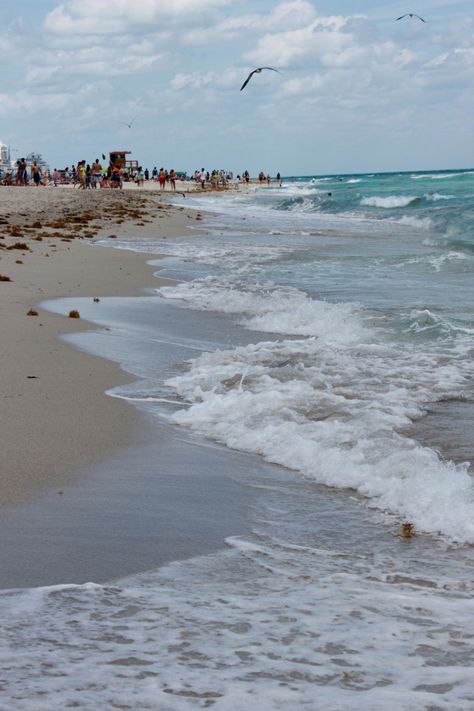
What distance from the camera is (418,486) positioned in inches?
190

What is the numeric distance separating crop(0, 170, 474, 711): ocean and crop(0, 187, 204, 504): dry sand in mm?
375

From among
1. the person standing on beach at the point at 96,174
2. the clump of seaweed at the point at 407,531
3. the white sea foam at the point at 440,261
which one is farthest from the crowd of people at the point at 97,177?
the clump of seaweed at the point at 407,531

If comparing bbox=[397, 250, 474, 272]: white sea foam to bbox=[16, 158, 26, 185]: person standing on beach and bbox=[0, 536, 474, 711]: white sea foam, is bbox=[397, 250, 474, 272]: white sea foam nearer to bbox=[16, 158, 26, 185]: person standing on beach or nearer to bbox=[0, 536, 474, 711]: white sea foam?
bbox=[0, 536, 474, 711]: white sea foam

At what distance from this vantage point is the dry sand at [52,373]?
5148mm

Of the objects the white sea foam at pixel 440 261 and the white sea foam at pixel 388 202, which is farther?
the white sea foam at pixel 388 202

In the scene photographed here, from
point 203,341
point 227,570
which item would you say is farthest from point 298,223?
point 227,570

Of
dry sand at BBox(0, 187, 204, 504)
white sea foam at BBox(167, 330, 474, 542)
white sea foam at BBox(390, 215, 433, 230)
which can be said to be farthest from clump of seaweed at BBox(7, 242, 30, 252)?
white sea foam at BBox(390, 215, 433, 230)

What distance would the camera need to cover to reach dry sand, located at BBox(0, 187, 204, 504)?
5.15 m

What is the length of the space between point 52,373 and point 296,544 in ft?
11.8

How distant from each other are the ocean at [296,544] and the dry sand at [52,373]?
1.23 ft

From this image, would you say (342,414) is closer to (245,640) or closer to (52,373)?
(52,373)

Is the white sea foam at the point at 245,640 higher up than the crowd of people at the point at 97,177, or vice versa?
the crowd of people at the point at 97,177

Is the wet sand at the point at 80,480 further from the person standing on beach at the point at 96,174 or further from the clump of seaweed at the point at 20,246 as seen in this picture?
the person standing on beach at the point at 96,174

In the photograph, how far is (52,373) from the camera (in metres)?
7.24
